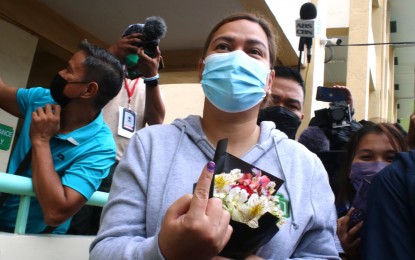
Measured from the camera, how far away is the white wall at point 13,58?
4.66 metres

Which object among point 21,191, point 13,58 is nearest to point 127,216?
point 21,191

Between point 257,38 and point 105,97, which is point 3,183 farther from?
point 257,38

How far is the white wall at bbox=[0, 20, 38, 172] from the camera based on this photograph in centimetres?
466

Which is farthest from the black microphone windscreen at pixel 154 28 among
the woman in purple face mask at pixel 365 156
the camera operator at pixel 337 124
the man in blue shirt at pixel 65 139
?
the woman in purple face mask at pixel 365 156

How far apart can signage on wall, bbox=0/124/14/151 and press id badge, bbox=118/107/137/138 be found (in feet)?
6.83

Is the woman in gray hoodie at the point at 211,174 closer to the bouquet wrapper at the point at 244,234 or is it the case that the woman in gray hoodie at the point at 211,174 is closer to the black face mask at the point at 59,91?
the bouquet wrapper at the point at 244,234

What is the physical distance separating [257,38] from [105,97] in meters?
1.13

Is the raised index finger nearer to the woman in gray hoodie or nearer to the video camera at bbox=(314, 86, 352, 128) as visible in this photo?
the woman in gray hoodie

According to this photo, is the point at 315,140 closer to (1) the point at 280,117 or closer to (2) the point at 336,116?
(2) the point at 336,116

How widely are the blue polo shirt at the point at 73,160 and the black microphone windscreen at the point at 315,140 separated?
1.32m

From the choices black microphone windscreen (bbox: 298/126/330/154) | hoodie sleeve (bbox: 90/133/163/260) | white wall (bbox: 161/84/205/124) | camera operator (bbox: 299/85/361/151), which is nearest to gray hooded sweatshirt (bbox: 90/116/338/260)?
hoodie sleeve (bbox: 90/133/163/260)

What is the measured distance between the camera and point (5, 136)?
15.7 ft

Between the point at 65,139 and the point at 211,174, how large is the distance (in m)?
1.33

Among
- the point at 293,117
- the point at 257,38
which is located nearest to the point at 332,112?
the point at 293,117
